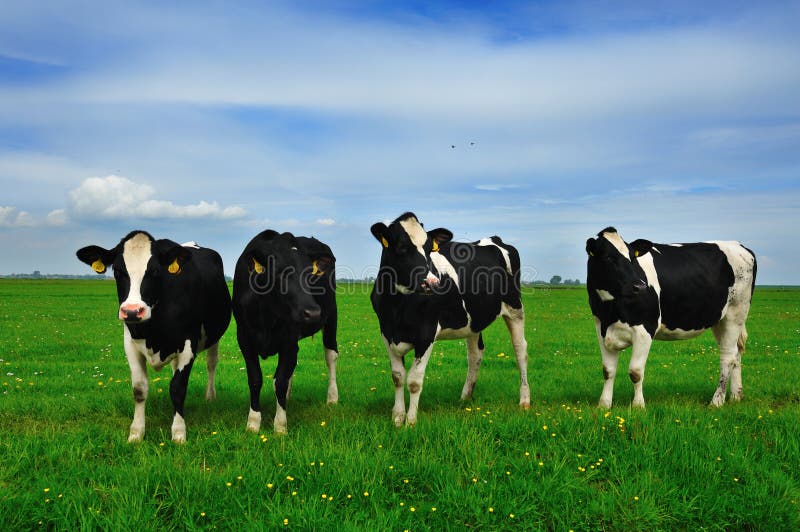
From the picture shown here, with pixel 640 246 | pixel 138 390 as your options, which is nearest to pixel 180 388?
pixel 138 390

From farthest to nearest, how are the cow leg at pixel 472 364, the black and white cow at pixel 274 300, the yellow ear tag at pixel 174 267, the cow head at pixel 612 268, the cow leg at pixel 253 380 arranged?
the cow leg at pixel 472 364 < the cow head at pixel 612 268 < the cow leg at pixel 253 380 < the black and white cow at pixel 274 300 < the yellow ear tag at pixel 174 267

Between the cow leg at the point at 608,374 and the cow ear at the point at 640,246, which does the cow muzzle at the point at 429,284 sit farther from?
the cow ear at the point at 640,246

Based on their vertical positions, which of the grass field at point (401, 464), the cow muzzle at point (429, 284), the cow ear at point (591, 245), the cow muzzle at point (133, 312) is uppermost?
the cow ear at point (591, 245)

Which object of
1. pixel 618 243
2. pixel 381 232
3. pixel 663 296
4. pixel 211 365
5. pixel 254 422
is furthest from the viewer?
pixel 211 365

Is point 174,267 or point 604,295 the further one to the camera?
point 604,295

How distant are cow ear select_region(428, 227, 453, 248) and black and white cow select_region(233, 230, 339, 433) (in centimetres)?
177

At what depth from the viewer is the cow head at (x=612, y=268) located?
882 centimetres

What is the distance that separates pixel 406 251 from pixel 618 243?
370 cm

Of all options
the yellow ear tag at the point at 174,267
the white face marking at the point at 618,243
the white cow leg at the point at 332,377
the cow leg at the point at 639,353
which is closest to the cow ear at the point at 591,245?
the white face marking at the point at 618,243

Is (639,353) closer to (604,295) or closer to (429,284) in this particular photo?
(604,295)

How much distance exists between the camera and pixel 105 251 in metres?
7.30

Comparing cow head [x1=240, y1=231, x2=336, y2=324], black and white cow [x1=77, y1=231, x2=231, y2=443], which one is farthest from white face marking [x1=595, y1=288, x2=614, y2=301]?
black and white cow [x1=77, y1=231, x2=231, y2=443]

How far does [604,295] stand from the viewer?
9109 mm

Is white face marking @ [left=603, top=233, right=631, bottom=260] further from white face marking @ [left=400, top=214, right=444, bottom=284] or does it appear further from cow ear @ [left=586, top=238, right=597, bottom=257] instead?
white face marking @ [left=400, top=214, right=444, bottom=284]
